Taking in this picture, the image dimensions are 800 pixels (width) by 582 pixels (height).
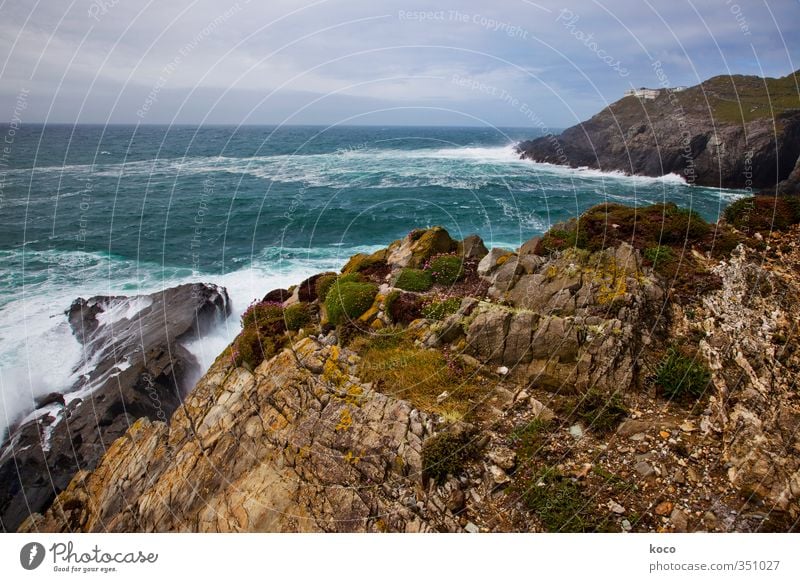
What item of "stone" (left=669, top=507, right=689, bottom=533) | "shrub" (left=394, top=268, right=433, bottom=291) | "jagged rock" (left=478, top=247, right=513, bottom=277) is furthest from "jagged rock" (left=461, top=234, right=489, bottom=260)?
"stone" (left=669, top=507, right=689, bottom=533)

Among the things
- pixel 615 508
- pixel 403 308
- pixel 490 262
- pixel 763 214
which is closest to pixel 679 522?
pixel 615 508

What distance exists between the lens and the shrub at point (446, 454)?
25.9ft

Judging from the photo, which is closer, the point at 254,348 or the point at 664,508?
the point at 664,508

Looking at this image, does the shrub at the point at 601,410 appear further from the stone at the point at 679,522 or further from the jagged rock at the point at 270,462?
the jagged rock at the point at 270,462

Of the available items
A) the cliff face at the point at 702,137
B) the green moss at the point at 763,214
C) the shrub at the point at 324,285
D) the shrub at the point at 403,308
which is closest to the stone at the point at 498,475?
the shrub at the point at 403,308

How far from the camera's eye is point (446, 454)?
26.5 feet

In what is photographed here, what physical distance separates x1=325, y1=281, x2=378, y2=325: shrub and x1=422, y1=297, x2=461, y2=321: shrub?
1945 millimetres

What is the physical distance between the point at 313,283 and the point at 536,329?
8595 millimetres

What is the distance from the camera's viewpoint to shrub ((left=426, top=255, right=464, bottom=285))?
46.4 ft

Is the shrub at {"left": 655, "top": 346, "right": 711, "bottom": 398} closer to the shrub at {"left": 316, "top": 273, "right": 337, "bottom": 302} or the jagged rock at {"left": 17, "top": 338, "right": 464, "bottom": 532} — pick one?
the jagged rock at {"left": 17, "top": 338, "right": 464, "bottom": 532}

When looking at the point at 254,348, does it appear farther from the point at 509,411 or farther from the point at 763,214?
the point at 763,214

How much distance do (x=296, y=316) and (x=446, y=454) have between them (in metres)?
7.27

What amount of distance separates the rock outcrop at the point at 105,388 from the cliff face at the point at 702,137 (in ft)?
183
